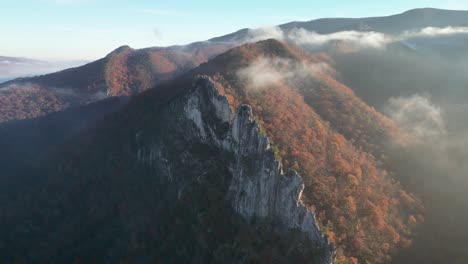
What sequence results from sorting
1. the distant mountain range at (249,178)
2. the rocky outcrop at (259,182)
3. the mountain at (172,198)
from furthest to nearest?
the distant mountain range at (249,178) < the mountain at (172,198) < the rocky outcrop at (259,182)

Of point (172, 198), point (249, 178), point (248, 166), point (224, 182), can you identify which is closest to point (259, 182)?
point (249, 178)

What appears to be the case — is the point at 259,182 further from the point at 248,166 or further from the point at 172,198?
the point at 172,198

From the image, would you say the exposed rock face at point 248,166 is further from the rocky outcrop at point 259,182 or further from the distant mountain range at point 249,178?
the distant mountain range at point 249,178

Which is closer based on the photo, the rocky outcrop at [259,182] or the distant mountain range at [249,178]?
the rocky outcrop at [259,182]

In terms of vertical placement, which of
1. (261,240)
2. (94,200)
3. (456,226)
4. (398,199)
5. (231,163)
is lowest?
(456,226)

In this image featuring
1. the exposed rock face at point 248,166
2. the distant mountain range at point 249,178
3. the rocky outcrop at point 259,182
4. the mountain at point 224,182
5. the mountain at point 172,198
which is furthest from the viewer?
the distant mountain range at point 249,178

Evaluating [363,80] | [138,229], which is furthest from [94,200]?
[363,80]

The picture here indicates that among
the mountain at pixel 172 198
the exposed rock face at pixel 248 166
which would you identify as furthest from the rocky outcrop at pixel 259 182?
the mountain at pixel 172 198

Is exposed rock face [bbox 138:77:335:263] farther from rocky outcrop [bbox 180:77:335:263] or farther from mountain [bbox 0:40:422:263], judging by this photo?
mountain [bbox 0:40:422:263]

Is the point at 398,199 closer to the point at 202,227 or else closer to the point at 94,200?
the point at 202,227
